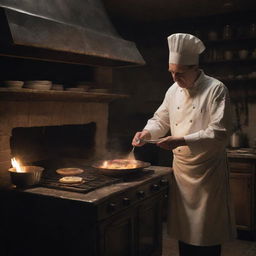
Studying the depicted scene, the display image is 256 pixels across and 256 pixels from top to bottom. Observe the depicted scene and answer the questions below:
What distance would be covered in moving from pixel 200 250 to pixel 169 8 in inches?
122

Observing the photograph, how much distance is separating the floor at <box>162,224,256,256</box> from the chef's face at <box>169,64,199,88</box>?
5.94 ft

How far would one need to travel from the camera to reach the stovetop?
237cm

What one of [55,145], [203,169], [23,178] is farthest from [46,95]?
[203,169]

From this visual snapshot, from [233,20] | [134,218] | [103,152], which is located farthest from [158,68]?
[134,218]

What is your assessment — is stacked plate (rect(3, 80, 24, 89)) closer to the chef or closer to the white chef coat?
the chef

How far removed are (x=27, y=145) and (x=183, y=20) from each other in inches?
125

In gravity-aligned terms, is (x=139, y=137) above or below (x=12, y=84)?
below

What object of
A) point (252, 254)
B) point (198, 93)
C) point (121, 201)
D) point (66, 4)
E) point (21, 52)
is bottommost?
point (252, 254)

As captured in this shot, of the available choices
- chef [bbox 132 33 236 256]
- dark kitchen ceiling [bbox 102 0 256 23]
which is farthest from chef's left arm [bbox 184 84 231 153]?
dark kitchen ceiling [bbox 102 0 256 23]

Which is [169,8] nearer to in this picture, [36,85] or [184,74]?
[184,74]

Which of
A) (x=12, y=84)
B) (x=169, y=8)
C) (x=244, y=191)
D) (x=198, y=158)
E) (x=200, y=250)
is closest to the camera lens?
(x=12, y=84)

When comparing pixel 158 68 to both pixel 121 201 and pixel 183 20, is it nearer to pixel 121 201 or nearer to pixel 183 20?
pixel 183 20

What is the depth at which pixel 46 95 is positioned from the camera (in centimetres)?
283

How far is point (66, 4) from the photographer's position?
9.52 ft
